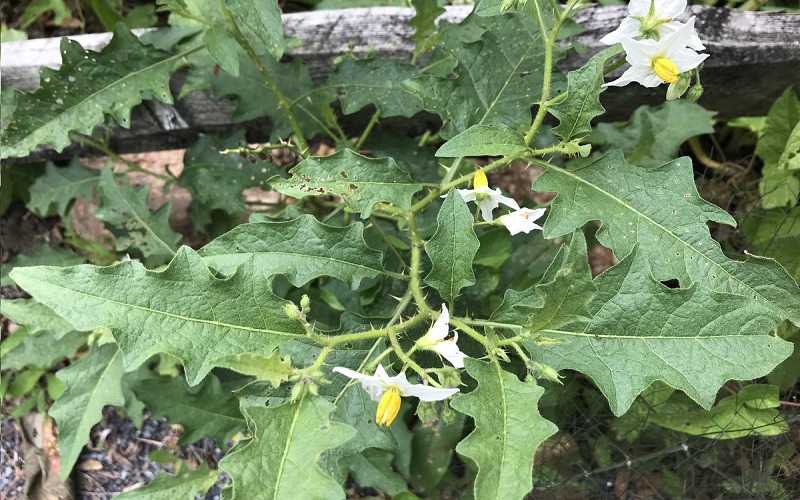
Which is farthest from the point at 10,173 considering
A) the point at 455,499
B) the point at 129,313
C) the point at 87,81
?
the point at 455,499

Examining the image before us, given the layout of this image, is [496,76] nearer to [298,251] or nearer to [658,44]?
[658,44]

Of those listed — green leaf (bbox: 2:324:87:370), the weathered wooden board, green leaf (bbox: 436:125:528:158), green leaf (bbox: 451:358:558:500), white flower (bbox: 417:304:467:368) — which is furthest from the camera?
green leaf (bbox: 2:324:87:370)

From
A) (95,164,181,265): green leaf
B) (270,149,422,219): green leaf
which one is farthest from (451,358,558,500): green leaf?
(95,164,181,265): green leaf

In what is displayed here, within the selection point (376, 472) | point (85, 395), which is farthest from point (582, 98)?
point (85, 395)

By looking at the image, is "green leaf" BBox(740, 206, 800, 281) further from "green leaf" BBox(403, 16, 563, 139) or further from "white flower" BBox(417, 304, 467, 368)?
"white flower" BBox(417, 304, 467, 368)

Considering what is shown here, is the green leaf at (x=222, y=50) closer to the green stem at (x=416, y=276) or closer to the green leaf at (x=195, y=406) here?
the green stem at (x=416, y=276)
